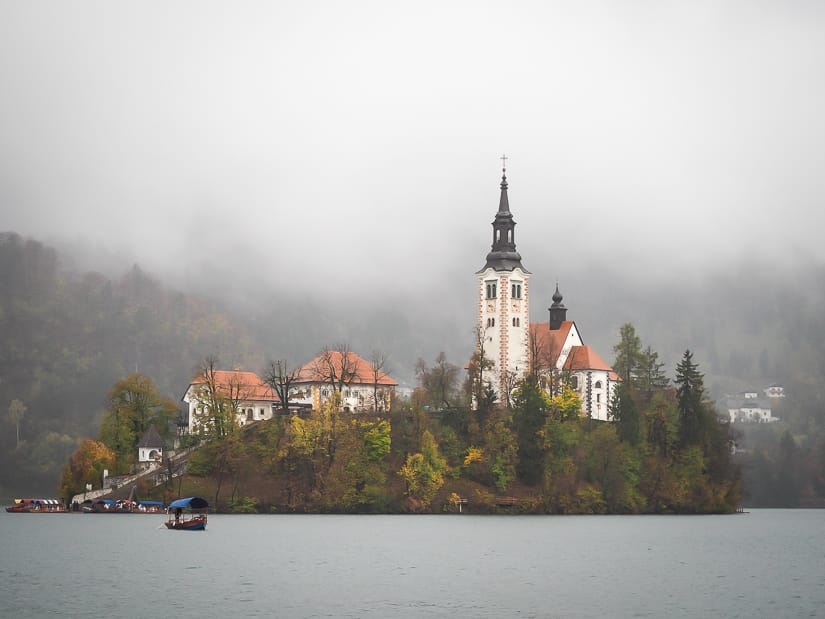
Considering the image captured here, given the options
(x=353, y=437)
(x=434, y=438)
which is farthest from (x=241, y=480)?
(x=434, y=438)

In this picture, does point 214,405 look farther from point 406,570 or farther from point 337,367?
point 406,570

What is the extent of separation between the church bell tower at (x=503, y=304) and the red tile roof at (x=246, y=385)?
100 feet

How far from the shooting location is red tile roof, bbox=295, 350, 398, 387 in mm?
172625

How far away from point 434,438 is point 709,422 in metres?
35.4

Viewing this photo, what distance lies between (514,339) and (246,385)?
37816 millimetres

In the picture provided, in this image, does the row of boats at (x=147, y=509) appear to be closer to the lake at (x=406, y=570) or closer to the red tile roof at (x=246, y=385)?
the lake at (x=406, y=570)

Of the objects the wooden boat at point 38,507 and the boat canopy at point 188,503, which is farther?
the wooden boat at point 38,507

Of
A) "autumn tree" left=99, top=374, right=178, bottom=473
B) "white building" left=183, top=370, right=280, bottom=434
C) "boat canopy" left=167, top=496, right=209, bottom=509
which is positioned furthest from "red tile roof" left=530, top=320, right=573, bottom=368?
"boat canopy" left=167, top=496, right=209, bottom=509

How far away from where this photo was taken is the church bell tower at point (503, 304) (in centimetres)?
17638

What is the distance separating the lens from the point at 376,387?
173000mm

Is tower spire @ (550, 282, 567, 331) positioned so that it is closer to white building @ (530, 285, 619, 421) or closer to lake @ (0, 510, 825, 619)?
white building @ (530, 285, 619, 421)

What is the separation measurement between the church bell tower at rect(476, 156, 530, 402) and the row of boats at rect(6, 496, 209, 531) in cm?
5008

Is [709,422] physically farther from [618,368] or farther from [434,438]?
[434,438]

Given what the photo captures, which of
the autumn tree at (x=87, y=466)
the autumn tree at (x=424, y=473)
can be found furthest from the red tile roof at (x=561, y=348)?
the autumn tree at (x=87, y=466)
